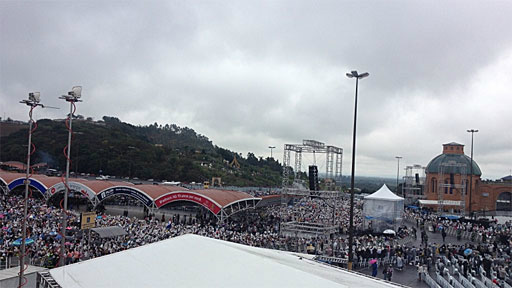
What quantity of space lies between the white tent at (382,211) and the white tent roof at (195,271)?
20.4 metres

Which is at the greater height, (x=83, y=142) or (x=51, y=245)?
(x=83, y=142)

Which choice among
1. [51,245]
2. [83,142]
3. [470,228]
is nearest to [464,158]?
[470,228]

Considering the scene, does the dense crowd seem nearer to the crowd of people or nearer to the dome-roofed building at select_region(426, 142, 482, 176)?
the crowd of people

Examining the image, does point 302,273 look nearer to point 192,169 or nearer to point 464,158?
point 464,158

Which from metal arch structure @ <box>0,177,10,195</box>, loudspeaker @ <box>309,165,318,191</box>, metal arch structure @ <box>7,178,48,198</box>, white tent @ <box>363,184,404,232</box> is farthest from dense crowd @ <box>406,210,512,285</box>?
metal arch structure @ <box>0,177,10,195</box>

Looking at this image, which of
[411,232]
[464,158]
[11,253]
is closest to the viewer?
[11,253]

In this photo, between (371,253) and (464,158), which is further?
(464,158)

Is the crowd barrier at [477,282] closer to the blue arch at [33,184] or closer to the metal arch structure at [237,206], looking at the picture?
the metal arch structure at [237,206]

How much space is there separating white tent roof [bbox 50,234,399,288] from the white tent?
66.9 ft

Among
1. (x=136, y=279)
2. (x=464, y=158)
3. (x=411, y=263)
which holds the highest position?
(x=464, y=158)

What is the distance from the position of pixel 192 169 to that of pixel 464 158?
43.9m

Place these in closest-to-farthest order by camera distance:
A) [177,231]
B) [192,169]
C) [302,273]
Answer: [302,273], [177,231], [192,169]

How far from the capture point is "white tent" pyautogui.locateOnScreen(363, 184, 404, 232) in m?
27.4

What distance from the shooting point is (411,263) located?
1894 centimetres
